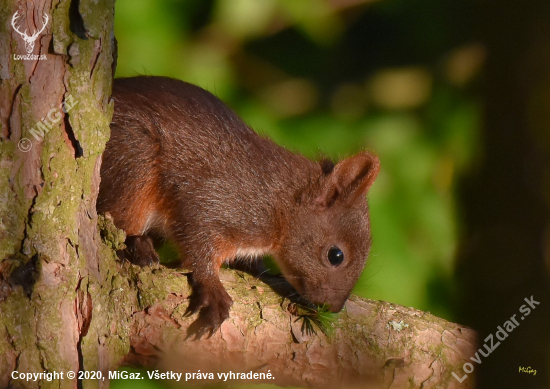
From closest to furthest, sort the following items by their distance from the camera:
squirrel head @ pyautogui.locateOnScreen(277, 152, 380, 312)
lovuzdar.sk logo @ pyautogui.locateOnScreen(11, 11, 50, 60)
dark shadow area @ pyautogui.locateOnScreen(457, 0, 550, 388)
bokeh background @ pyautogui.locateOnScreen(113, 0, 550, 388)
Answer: dark shadow area @ pyautogui.locateOnScreen(457, 0, 550, 388)
lovuzdar.sk logo @ pyautogui.locateOnScreen(11, 11, 50, 60)
squirrel head @ pyautogui.locateOnScreen(277, 152, 380, 312)
bokeh background @ pyautogui.locateOnScreen(113, 0, 550, 388)

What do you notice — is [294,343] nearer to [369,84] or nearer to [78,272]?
[78,272]

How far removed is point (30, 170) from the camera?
189 cm

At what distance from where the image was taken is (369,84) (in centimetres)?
364

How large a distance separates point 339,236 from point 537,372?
65.3 inches

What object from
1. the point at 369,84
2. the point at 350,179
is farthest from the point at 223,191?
the point at 369,84

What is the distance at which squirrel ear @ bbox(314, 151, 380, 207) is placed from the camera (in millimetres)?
2922

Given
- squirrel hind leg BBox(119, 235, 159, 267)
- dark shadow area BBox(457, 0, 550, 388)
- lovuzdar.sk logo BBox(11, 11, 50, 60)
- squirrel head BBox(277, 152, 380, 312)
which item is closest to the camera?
dark shadow area BBox(457, 0, 550, 388)

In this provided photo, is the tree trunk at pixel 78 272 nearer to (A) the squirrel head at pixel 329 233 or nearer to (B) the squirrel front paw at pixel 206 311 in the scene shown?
(B) the squirrel front paw at pixel 206 311

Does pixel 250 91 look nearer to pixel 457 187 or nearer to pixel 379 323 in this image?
pixel 457 187

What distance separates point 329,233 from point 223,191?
0.57 m

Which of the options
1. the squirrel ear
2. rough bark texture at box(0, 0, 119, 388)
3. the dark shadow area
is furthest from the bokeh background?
→ rough bark texture at box(0, 0, 119, 388)

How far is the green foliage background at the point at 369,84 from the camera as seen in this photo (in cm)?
332

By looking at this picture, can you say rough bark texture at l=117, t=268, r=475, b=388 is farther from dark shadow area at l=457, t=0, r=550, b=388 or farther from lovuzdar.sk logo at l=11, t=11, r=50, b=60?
lovuzdar.sk logo at l=11, t=11, r=50, b=60

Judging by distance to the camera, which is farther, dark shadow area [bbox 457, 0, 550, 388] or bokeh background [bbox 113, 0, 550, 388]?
bokeh background [bbox 113, 0, 550, 388]
